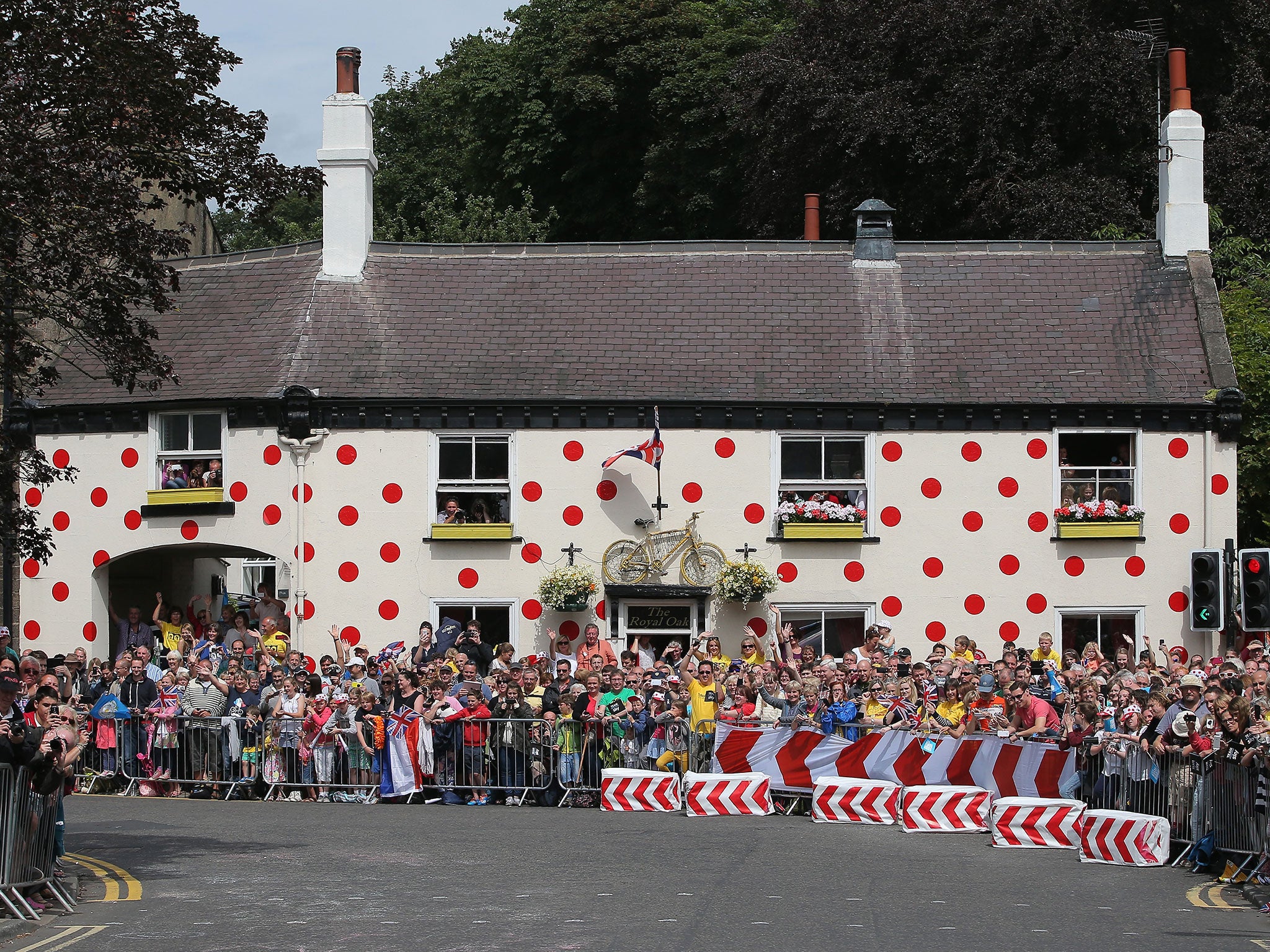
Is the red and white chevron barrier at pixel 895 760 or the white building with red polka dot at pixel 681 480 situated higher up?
the white building with red polka dot at pixel 681 480

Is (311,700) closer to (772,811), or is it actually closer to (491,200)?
(772,811)

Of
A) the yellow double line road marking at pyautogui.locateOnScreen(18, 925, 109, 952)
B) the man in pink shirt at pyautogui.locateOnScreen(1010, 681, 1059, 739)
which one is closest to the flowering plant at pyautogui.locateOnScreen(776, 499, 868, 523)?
the man in pink shirt at pyautogui.locateOnScreen(1010, 681, 1059, 739)

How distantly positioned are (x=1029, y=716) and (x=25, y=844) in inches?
406

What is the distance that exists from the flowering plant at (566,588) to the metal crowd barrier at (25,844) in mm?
12722

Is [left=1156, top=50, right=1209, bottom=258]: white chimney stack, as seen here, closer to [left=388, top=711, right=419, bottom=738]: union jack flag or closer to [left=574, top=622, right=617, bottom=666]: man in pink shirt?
[left=574, top=622, right=617, bottom=666]: man in pink shirt

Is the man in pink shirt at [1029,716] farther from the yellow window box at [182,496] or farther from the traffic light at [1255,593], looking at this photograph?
the yellow window box at [182,496]

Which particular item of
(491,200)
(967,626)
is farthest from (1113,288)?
(491,200)

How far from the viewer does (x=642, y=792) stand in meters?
19.3

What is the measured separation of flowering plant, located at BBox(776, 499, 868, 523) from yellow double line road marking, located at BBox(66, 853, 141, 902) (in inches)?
516

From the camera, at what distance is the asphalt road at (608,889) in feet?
38.0

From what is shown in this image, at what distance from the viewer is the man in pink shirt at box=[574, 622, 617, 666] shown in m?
23.8

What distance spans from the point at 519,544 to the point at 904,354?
21.8 ft

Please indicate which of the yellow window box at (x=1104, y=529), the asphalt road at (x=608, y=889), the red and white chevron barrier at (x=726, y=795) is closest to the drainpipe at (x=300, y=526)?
the asphalt road at (x=608, y=889)

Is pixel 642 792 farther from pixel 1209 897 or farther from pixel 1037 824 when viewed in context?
pixel 1209 897
